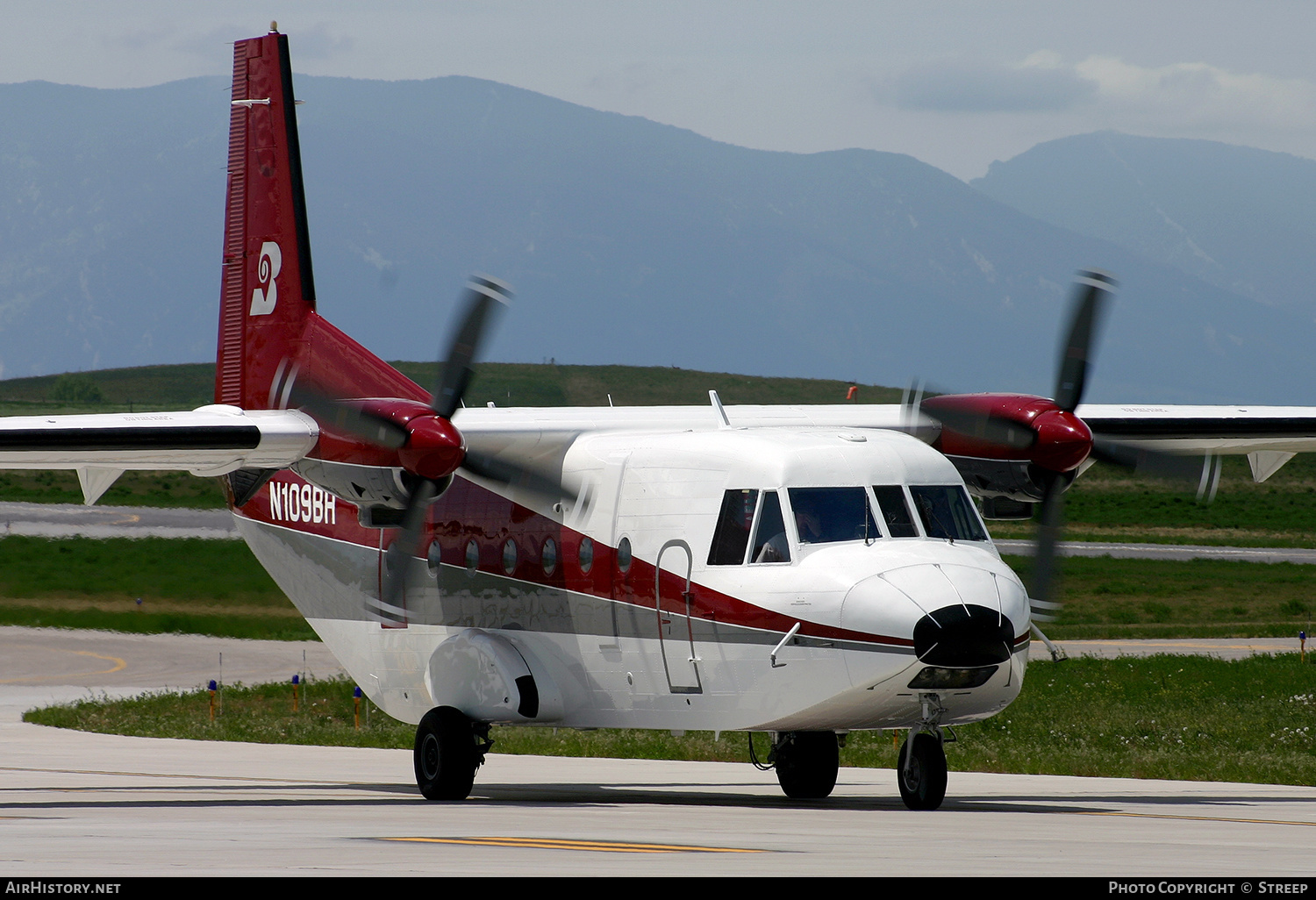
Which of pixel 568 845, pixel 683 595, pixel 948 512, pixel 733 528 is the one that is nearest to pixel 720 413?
pixel 733 528

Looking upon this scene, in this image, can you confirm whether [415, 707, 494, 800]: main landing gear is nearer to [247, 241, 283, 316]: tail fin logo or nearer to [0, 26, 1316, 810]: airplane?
[0, 26, 1316, 810]: airplane

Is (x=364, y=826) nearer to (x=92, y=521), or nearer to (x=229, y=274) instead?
(x=229, y=274)

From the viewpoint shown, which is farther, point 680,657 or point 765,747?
point 765,747

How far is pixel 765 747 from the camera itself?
27609mm

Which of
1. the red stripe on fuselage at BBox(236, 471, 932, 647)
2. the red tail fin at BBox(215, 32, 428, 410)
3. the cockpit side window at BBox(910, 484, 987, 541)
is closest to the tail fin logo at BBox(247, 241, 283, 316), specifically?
the red tail fin at BBox(215, 32, 428, 410)

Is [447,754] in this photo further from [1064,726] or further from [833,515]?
[1064,726]

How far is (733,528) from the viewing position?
16.0m

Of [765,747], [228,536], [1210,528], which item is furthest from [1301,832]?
[1210,528]

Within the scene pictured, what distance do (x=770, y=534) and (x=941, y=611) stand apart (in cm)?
191

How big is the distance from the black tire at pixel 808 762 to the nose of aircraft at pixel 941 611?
12.7 ft

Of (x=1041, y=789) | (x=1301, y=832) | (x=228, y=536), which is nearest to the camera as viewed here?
(x=1301, y=832)

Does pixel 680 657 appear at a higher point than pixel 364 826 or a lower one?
higher

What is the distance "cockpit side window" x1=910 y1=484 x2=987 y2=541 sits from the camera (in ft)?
51.4

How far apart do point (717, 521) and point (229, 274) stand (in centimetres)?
960
